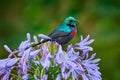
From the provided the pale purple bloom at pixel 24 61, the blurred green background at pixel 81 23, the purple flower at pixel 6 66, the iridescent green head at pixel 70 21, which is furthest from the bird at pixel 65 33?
the blurred green background at pixel 81 23

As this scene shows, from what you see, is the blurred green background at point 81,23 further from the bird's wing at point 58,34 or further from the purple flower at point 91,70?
the bird's wing at point 58,34

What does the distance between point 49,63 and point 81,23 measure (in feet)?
15.3

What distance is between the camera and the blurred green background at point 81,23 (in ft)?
27.0

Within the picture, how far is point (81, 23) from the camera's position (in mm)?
8461

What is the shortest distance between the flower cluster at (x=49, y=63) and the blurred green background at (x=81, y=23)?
3920mm

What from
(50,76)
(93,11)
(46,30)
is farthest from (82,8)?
(50,76)

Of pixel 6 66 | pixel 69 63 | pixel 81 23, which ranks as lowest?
pixel 69 63

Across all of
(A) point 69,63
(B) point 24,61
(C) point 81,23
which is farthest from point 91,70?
(C) point 81,23

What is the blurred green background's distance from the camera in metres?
8.24

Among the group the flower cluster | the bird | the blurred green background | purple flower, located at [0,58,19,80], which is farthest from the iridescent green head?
the blurred green background

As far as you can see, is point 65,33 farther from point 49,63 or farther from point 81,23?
point 81,23

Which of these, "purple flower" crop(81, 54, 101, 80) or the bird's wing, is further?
"purple flower" crop(81, 54, 101, 80)

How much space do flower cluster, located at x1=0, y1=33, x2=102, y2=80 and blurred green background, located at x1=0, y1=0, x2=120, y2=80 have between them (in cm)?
392

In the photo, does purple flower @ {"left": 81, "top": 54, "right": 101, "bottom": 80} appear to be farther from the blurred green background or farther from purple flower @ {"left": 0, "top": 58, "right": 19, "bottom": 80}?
the blurred green background
